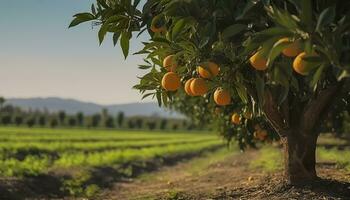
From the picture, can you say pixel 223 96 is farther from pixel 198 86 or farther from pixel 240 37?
pixel 240 37

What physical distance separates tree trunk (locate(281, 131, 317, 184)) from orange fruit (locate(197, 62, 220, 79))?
8.22 ft

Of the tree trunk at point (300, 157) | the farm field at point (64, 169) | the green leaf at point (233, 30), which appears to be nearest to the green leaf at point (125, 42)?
the green leaf at point (233, 30)

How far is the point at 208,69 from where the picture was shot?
15.7 ft

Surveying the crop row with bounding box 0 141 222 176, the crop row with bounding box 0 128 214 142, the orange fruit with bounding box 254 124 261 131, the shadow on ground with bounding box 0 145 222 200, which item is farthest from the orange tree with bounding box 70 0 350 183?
the crop row with bounding box 0 128 214 142

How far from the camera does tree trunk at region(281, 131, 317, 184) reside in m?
7.01

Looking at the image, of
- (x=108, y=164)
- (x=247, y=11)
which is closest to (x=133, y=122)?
(x=108, y=164)

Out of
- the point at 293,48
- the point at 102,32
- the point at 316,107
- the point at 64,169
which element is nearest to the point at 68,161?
the point at 64,169

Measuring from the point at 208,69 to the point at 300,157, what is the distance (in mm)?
2783

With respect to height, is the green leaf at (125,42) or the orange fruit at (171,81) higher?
the green leaf at (125,42)

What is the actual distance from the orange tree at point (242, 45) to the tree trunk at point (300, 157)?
11.1 inches

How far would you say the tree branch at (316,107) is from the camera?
6306 mm

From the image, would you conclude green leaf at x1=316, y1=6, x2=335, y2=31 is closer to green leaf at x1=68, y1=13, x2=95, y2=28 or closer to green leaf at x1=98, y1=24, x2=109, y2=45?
green leaf at x1=98, y1=24, x2=109, y2=45

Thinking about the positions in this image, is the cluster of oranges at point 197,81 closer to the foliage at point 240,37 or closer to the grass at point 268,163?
the foliage at point 240,37

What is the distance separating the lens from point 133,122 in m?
96.4
